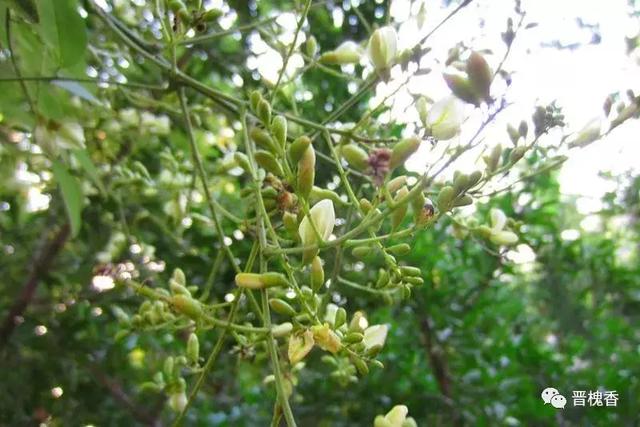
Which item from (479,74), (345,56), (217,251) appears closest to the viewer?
(479,74)

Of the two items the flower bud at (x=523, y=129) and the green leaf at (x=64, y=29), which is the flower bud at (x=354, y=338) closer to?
the flower bud at (x=523, y=129)

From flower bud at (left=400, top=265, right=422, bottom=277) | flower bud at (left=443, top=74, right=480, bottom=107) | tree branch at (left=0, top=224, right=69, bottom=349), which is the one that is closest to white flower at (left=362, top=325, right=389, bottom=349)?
flower bud at (left=400, top=265, right=422, bottom=277)

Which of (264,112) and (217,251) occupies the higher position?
(217,251)

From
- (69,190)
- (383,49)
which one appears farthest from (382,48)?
(69,190)

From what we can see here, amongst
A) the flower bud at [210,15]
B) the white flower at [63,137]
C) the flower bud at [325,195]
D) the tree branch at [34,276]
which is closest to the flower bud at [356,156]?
the flower bud at [325,195]

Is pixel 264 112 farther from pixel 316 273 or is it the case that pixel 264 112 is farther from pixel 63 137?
pixel 63 137

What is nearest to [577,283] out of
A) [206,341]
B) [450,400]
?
[450,400]
